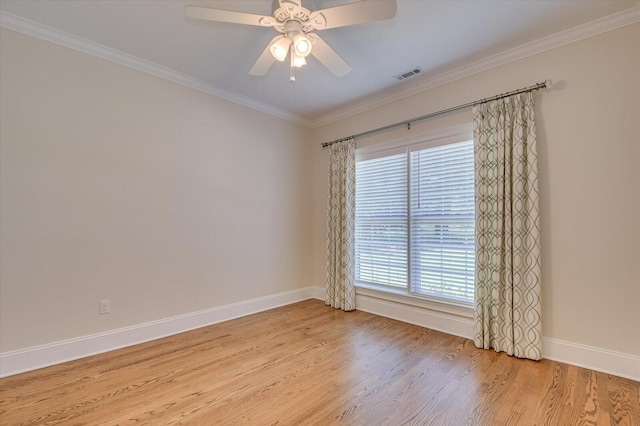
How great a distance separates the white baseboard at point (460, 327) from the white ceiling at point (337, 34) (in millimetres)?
2565

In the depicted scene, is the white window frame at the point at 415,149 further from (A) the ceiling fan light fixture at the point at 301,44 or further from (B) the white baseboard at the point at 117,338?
(A) the ceiling fan light fixture at the point at 301,44

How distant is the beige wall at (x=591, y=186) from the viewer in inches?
87.5

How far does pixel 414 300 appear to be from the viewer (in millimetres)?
3420

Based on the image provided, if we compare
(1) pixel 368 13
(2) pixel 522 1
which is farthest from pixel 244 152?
(2) pixel 522 1

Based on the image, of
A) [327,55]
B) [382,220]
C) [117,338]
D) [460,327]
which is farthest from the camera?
[382,220]

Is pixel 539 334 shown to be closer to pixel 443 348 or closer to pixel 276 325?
pixel 443 348

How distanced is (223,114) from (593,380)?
4.34 meters

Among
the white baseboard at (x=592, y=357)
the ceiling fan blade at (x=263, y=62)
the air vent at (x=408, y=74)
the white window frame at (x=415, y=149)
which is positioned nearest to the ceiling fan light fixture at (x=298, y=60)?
the ceiling fan blade at (x=263, y=62)

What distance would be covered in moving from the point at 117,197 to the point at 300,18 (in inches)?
91.8

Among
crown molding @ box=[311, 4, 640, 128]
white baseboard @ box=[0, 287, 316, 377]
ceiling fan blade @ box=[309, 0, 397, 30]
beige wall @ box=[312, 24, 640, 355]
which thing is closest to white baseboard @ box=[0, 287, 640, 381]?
white baseboard @ box=[0, 287, 316, 377]

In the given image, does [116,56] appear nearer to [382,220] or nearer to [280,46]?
[280,46]

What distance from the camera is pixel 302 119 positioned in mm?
4543

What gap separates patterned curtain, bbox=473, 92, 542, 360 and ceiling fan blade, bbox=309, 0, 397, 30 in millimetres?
1645

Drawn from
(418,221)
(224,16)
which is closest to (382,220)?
(418,221)
